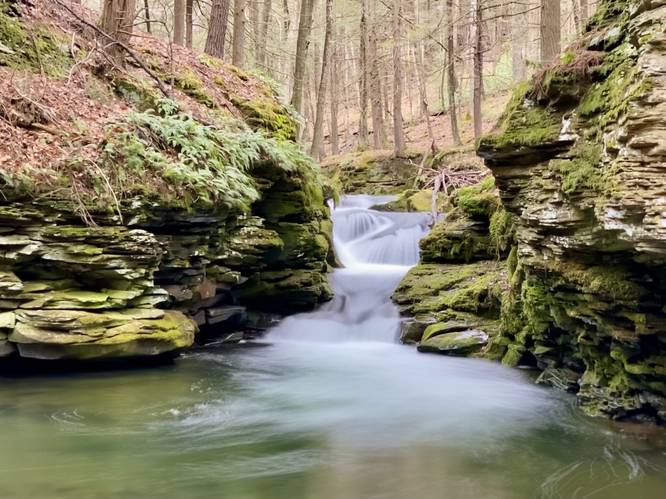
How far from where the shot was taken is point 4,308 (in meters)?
7.36

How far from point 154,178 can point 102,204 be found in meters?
0.95

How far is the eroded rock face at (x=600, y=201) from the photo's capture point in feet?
16.4

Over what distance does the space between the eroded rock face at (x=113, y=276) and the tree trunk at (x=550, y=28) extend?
564 cm

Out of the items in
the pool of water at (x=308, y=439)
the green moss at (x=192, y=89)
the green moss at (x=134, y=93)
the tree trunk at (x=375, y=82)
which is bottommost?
the pool of water at (x=308, y=439)

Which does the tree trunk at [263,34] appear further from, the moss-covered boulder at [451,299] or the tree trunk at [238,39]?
the moss-covered boulder at [451,299]

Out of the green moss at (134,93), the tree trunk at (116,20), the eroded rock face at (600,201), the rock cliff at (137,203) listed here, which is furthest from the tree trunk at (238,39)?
the eroded rock face at (600,201)

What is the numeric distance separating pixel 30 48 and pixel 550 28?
31.2 feet

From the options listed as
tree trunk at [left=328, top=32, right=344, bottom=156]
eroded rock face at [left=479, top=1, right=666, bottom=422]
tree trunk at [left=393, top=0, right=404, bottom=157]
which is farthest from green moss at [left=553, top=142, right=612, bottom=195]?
tree trunk at [left=328, top=32, right=344, bottom=156]

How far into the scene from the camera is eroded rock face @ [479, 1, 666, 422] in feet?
16.4

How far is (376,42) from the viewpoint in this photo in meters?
26.4

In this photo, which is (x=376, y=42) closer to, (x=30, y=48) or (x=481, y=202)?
(x=481, y=202)

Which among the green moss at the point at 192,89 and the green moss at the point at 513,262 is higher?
the green moss at the point at 192,89

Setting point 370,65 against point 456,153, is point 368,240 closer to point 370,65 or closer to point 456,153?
point 456,153

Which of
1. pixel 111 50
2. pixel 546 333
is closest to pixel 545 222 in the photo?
pixel 546 333
